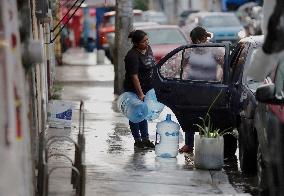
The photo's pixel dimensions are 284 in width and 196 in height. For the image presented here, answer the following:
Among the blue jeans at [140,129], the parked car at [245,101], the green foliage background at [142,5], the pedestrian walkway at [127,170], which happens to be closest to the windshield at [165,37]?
the pedestrian walkway at [127,170]

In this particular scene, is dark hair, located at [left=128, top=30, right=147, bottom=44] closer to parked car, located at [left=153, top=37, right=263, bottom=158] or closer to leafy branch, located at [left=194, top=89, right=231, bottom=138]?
parked car, located at [left=153, top=37, right=263, bottom=158]

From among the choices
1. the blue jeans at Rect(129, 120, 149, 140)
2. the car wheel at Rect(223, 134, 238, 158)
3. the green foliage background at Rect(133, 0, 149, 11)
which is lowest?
the car wheel at Rect(223, 134, 238, 158)

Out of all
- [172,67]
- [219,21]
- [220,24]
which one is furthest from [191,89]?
[219,21]

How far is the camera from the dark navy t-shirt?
13.1 metres

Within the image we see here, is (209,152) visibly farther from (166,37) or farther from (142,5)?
(142,5)

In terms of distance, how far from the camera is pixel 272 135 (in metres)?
8.80

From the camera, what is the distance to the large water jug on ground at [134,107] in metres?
13.3

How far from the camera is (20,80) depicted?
579 centimetres

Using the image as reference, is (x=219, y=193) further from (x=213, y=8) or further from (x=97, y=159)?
(x=213, y=8)

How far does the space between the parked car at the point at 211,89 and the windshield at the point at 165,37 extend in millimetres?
12859

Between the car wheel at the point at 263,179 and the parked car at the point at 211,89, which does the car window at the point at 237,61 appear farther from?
the car wheel at the point at 263,179

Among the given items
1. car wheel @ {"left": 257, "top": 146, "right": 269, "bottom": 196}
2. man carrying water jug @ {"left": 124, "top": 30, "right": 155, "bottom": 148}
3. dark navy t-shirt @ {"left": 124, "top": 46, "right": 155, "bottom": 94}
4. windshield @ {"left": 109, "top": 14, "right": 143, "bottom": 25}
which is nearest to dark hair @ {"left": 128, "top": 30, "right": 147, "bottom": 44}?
man carrying water jug @ {"left": 124, "top": 30, "right": 155, "bottom": 148}

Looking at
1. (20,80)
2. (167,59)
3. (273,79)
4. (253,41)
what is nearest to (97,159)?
(167,59)

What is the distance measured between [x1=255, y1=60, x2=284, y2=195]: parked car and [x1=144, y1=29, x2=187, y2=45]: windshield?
16.4 meters
